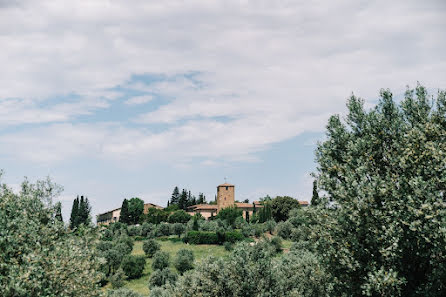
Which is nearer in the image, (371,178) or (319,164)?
(371,178)

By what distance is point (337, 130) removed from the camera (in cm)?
2269

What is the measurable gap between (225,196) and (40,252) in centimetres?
15437

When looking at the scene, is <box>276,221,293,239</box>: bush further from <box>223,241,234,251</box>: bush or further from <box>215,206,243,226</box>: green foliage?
<box>215,206,243,226</box>: green foliage

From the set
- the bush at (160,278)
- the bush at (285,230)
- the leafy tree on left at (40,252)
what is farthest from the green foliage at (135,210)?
the leafy tree on left at (40,252)

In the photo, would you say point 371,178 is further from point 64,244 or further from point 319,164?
A: point 64,244

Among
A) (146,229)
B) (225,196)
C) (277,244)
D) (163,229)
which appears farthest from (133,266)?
(225,196)

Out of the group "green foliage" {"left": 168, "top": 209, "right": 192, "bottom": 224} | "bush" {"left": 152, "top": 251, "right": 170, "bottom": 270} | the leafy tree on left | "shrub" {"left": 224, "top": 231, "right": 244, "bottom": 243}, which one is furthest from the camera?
"green foliage" {"left": 168, "top": 209, "right": 192, "bottom": 224}

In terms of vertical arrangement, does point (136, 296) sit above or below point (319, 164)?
below

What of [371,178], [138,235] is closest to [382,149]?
[371,178]

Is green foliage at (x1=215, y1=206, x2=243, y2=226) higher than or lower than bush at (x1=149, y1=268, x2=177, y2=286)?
higher

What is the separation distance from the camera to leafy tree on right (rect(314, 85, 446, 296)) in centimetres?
1700

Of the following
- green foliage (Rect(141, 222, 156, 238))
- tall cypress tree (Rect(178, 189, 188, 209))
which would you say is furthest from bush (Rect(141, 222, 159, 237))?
tall cypress tree (Rect(178, 189, 188, 209))

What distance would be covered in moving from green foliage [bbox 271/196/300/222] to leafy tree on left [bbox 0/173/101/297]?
11634 cm

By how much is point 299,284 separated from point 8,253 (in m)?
29.7
